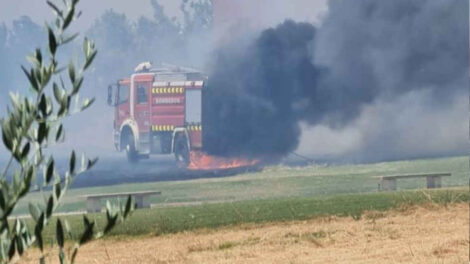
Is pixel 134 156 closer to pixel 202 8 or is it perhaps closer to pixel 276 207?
pixel 202 8

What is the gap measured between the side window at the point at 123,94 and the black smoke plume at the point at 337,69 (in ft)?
6.56

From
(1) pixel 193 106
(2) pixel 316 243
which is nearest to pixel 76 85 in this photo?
(2) pixel 316 243

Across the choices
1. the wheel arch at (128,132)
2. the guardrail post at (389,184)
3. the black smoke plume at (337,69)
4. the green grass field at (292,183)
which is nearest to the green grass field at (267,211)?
the guardrail post at (389,184)

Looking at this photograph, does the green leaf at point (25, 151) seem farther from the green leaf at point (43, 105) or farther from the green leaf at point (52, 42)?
the green leaf at point (52, 42)

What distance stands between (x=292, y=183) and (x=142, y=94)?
311 cm

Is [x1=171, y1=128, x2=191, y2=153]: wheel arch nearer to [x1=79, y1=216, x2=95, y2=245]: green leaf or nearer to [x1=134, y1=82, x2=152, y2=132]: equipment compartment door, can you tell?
[x1=134, y1=82, x2=152, y2=132]: equipment compartment door

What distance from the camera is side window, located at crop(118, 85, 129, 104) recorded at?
66.1 feet

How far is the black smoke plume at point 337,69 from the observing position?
851 inches

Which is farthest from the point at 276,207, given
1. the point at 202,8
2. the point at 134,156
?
the point at 202,8

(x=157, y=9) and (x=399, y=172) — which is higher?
(x=157, y=9)

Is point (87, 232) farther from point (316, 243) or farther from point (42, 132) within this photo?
point (316, 243)

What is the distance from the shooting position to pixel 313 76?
22.1m

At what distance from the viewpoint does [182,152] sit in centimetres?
2097

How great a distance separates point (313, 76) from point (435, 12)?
2540 millimetres
